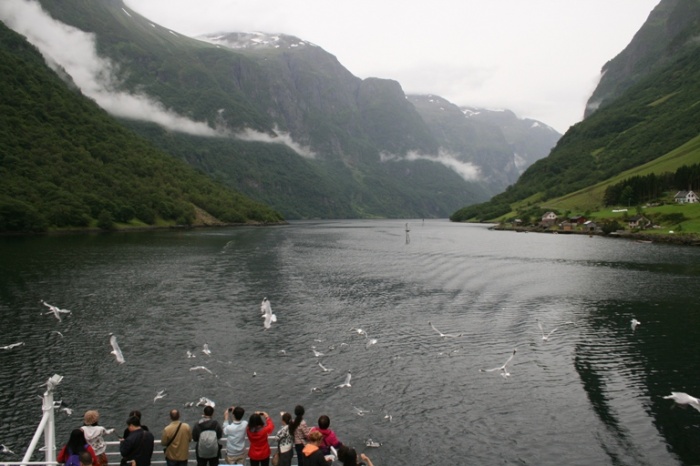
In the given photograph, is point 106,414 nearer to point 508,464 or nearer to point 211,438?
point 211,438

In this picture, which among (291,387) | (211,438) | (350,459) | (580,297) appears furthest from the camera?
(580,297)

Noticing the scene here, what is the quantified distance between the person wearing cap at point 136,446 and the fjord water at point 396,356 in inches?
460

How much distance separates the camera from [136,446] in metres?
15.8

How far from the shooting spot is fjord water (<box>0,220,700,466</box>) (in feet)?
86.7

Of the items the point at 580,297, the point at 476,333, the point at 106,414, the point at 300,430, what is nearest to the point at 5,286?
the point at 106,414

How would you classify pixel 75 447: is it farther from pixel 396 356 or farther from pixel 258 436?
pixel 396 356

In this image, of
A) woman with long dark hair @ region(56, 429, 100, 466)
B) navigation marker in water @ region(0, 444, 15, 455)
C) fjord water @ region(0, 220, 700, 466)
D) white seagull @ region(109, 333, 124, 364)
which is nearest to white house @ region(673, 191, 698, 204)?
fjord water @ region(0, 220, 700, 466)

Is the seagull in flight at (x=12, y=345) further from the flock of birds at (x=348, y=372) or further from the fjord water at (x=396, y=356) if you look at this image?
the fjord water at (x=396, y=356)

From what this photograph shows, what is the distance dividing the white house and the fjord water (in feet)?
407

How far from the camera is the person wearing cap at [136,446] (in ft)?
51.6

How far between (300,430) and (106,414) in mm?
16294

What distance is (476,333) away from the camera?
47375 mm

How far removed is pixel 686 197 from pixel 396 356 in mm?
193470

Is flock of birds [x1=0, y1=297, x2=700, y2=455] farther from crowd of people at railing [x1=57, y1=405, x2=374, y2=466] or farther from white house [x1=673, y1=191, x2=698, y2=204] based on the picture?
white house [x1=673, y1=191, x2=698, y2=204]
